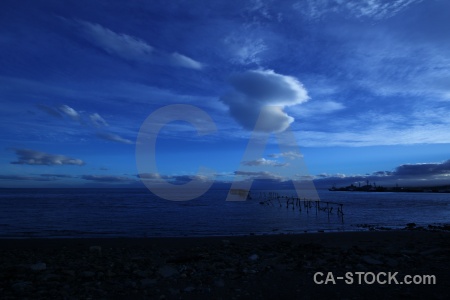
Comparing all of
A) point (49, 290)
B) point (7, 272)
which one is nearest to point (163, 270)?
point (49, 290)

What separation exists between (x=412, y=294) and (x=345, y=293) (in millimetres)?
1335

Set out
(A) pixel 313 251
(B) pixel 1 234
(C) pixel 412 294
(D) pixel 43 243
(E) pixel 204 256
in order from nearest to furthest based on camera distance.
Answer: (C) pixel 412 294 → (E) pixel 204 256 → (A) pixel 313 251 → (D) pixel 43 243 → (B) pixel 1 234

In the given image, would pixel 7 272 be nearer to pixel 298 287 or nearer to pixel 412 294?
pixel 298 287

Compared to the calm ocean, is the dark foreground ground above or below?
above

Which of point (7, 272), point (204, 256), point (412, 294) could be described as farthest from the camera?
point (204, 256)

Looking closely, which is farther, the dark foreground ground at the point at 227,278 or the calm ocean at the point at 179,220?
the calm ocean at the point at 179,220

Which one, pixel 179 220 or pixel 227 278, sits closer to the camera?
pixel 227 278

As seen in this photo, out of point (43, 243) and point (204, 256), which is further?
point (43, 243)

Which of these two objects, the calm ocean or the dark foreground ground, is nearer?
the dark foreground ground

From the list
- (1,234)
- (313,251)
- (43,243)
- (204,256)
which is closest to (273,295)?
(204,256)

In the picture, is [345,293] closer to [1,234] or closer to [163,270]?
[163,270]

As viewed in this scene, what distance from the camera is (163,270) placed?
26.3 ft

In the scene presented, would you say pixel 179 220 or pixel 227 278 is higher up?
pixel 227 278

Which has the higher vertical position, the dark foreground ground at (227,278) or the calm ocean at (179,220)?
the dark foreground ground at (227,278)
